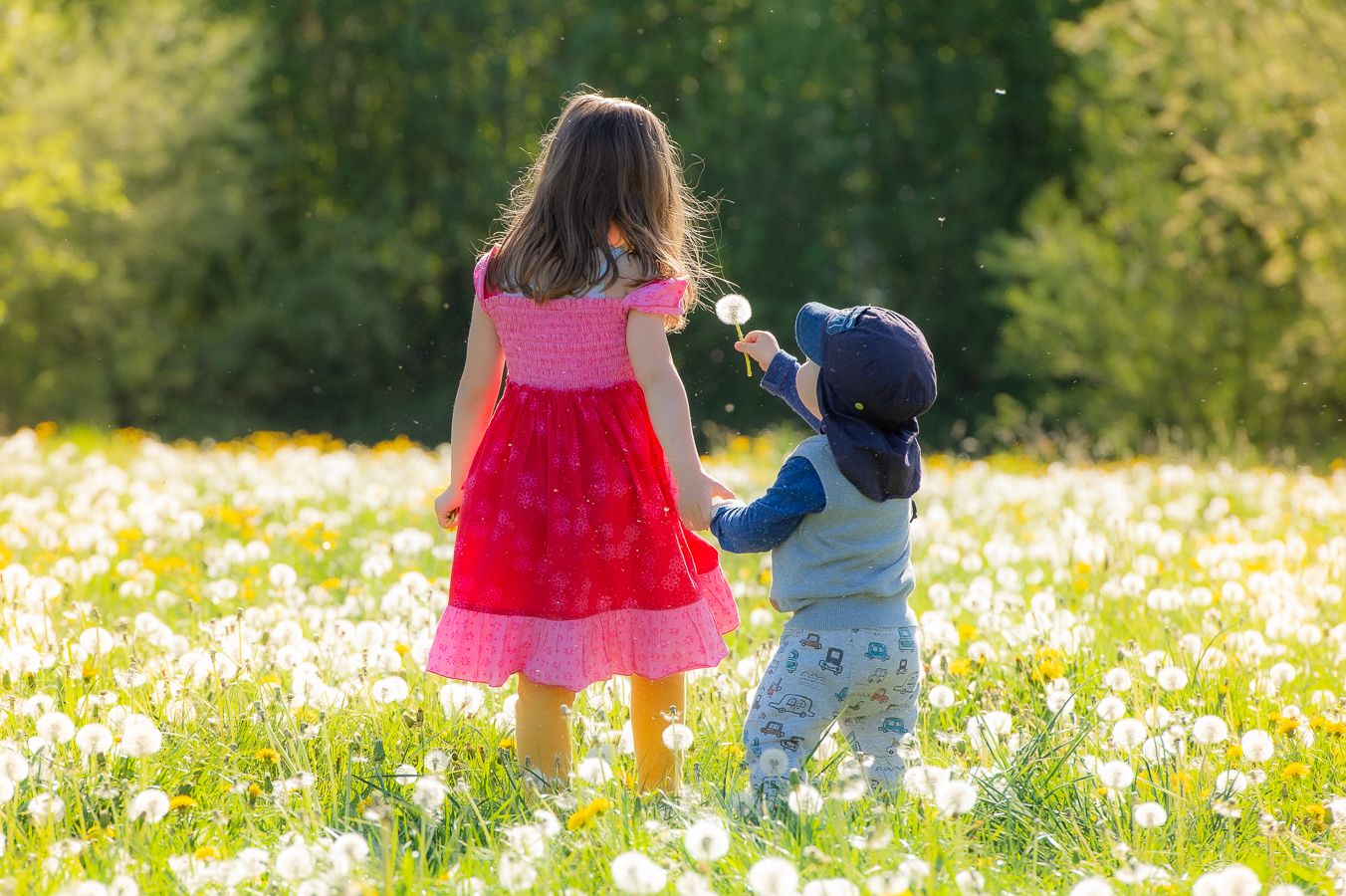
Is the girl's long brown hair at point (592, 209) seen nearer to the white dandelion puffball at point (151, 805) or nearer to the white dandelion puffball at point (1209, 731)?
the white dandelion puffball at point (151, 805)

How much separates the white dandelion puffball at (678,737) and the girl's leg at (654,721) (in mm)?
217

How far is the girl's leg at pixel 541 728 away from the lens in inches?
99.7

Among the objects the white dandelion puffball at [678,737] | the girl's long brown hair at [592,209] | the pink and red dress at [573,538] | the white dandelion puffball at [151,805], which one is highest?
the girl's long brown hair at [592,209]

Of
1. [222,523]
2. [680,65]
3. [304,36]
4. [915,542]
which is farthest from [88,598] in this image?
[304,36]

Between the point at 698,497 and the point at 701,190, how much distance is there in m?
16.6

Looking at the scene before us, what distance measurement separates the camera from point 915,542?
5.04 metres

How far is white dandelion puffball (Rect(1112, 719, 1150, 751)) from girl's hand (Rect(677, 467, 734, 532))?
0.87 metres

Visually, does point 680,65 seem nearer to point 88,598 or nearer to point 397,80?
point 397,80

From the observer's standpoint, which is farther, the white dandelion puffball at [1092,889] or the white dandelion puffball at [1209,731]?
the white dandelion puffball at [1209,731]

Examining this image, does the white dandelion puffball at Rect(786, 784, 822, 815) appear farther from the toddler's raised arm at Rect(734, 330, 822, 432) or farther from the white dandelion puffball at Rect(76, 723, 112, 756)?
the white dandelion puffball at Rect(76, 723, 112, 756)

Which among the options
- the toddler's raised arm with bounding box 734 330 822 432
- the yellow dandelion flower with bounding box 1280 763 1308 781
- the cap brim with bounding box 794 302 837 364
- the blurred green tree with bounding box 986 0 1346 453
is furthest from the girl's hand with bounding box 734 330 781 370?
the blurred green tree with bounding box 986 0 1346 453

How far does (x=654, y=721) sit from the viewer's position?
8.61ft

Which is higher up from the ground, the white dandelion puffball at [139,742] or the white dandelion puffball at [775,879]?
the white dandelion puffball at [775,879]

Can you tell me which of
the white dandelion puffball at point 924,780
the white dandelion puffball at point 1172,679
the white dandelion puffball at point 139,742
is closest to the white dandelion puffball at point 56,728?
the white dandelion puffball at point 139,742
